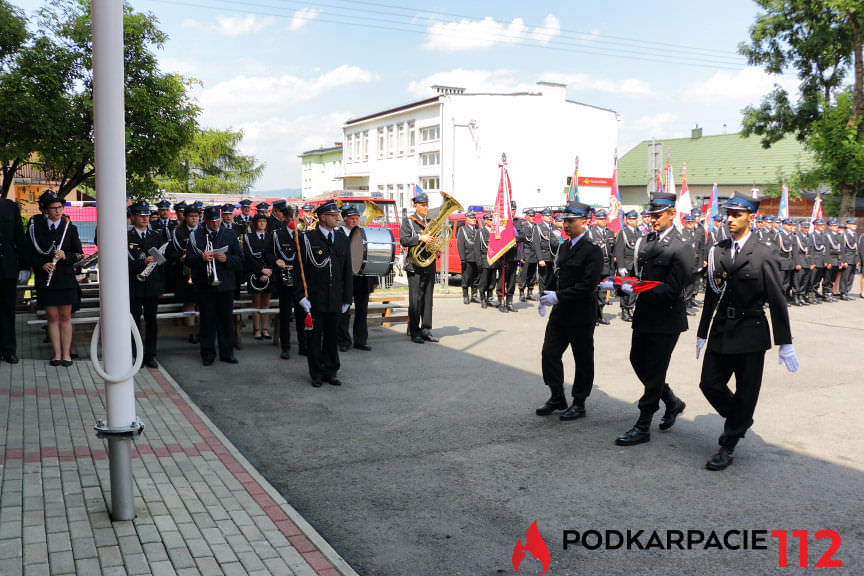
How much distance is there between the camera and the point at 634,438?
6.25 meters

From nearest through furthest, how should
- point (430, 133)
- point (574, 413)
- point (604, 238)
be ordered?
point (574, 413) → point (604, 238) → point (430, 133)

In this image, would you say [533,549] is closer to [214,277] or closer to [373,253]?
[214,277]

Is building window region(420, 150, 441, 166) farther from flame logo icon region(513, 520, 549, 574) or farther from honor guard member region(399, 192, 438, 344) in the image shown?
flame logo icon region(513, 520, 549, 574)

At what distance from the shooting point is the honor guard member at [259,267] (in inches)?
418

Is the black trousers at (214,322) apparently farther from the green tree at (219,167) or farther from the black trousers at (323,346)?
the green tree at (219,167)

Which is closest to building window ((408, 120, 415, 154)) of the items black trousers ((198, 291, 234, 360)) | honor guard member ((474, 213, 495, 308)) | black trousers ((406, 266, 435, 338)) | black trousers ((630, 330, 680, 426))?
honor guard member ((474, 213, 495, 308))

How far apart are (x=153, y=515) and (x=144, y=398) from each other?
10.4 feet

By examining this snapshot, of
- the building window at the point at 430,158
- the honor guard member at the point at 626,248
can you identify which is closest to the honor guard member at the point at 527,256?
the honor guard member at the point at 626,248

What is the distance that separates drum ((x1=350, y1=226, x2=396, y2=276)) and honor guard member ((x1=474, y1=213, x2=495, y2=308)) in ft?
18.1

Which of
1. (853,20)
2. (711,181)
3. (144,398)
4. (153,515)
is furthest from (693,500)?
(711,181)

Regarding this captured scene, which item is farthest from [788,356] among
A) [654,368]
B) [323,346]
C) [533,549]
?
[323,346]

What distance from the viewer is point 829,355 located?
10711 mm

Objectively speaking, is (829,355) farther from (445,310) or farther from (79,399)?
(79,399)

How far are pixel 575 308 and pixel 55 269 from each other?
586 centimetres
